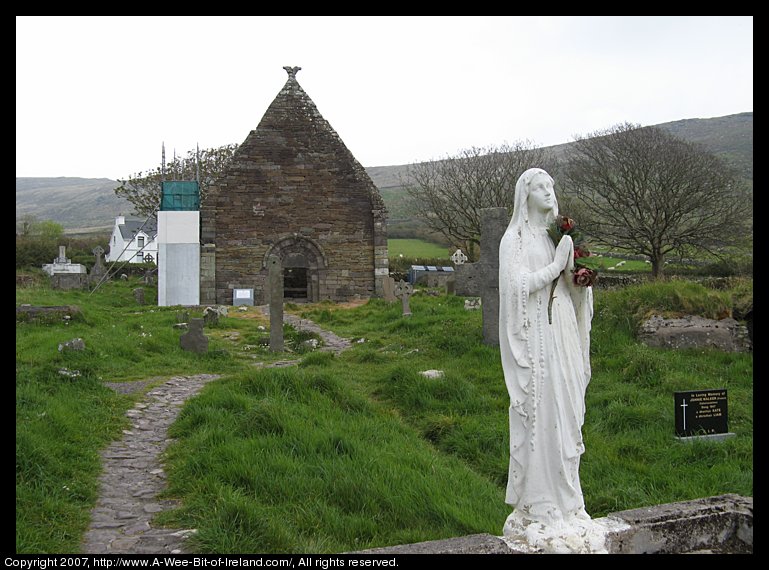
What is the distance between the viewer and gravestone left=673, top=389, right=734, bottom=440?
23.6ft

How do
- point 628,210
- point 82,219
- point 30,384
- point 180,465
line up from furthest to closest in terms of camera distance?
point 82,219, point 628,210, point 30,384, point 180,465

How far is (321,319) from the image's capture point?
18375 mm

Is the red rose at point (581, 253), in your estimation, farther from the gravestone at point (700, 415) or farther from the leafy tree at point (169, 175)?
the leafy tree at point (169, 175)

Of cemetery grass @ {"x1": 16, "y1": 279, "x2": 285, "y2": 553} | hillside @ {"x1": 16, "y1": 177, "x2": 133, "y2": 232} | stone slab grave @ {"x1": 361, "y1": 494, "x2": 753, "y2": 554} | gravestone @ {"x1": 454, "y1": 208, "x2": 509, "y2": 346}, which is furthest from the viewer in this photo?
hillside @ {"x1": 16, "y1": 177, "x2": 133, "y2": 232}

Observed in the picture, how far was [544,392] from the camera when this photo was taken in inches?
169

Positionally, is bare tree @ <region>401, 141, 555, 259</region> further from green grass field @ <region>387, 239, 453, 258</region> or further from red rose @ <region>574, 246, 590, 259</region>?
red rose @ <region>574, 246, 590, 259</region>

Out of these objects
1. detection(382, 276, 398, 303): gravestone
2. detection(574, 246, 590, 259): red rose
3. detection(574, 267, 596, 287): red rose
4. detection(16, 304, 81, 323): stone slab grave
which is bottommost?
detection(16, 304, 81, 323): stone slab grave

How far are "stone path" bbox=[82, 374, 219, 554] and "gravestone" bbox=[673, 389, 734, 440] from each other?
517cm

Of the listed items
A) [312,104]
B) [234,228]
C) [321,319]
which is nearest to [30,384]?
[321,319]

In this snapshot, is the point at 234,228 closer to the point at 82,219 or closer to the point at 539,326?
Answer: the point at 539,326

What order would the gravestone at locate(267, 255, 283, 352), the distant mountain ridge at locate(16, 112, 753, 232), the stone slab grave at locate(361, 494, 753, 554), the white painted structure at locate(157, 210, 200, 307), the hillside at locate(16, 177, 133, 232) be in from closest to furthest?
1. the stone slab grave at locate(361, 494, 753, 554)
2. the gravestone at locate(267, 255, 283, 352)
3. the white painted structure at locate(157, 210, 200, 307)
4. the distant mountain ridge at locate(16, 112, 753, 232)
5. the hillside at locate(16, 177, 133, 232)

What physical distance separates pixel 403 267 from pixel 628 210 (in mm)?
14369

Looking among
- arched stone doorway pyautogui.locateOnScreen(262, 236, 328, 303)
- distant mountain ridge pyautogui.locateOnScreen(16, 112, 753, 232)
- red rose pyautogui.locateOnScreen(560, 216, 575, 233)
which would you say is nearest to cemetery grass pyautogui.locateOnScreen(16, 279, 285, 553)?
red rose pyautogui.locateOnScreen(560, 216, 575, 233)

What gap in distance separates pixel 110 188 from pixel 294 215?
154740 millimetres
